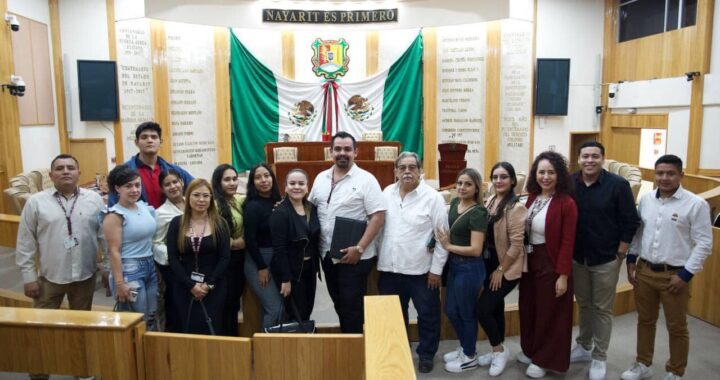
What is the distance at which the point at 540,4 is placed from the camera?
994 centimetres

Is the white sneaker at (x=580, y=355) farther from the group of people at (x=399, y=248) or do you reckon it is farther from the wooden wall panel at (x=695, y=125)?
the wooden wall panel at (x=695, y=125)

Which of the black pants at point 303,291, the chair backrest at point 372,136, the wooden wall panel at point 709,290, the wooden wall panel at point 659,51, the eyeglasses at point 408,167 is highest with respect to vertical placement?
the wooden wall panel at point 659,51

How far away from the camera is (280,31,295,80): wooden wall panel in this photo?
34.3 feet

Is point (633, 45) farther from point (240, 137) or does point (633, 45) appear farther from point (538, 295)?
point (538, 295)

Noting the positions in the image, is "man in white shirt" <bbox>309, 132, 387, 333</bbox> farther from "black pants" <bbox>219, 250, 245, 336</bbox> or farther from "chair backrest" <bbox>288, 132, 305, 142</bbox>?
"chair backrest" <bbox>288, 132, 305, 142</bbox>

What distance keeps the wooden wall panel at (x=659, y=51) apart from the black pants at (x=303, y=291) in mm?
8066

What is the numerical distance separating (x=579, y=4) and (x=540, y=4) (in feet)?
2.84

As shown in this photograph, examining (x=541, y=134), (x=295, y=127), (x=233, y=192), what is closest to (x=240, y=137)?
(x=295, y=127)

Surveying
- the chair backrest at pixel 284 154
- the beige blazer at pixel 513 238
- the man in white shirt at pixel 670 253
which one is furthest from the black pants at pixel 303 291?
the chair backrest at pixel 284 154

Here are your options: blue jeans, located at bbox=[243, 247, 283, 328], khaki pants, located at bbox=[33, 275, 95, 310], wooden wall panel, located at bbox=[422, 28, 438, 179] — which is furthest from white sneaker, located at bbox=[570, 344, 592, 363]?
wooden wall panel, located at bbox=[422, 28, 438, 179]

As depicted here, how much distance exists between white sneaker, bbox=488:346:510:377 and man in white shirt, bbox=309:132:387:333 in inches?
32.9

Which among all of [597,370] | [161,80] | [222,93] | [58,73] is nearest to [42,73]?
[58,73]

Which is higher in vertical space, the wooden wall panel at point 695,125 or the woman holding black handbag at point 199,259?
the wooden wall panel at point 695,125

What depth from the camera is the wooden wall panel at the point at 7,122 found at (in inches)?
272
